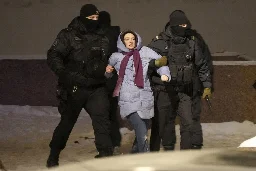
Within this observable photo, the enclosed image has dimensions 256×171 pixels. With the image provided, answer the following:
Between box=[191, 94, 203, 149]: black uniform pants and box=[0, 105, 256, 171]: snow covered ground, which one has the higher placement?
box=[191, 94, 203, 149]: black uniform pants

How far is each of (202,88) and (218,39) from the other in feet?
11.4

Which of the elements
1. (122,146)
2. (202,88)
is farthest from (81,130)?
(202,88)

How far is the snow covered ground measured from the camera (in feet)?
27.2

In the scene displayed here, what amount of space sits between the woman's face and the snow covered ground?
5.13ft

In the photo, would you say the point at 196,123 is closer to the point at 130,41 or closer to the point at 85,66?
the point at 130,41

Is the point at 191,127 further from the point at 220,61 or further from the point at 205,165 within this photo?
the point at 205,165

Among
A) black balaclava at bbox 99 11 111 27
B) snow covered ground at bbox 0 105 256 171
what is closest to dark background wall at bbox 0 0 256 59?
snow covered ground at bbox 0 105 256 171

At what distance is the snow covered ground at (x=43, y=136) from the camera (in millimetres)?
8281

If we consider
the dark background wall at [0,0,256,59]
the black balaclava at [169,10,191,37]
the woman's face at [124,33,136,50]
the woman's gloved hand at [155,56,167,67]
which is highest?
the black balaclava at [169,10,191,37]

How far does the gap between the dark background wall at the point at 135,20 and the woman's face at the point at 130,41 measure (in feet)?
13.4

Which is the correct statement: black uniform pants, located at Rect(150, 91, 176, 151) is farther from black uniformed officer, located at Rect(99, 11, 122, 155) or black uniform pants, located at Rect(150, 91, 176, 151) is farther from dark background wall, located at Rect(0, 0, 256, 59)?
dark background wall, located at Rect(0, 0, 256, 59)

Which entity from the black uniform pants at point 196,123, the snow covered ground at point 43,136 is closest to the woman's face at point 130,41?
the black uniform pants at point 196,123

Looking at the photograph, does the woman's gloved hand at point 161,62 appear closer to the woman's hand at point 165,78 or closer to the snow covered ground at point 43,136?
the woman's hand at point 165,78

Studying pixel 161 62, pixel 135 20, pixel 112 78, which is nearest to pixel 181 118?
pixel 161 62
